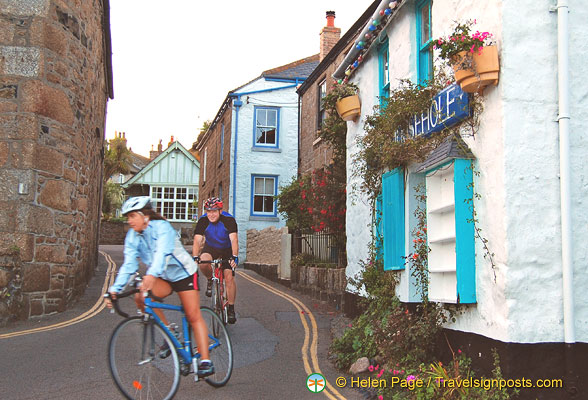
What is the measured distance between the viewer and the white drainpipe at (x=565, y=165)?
538 cm

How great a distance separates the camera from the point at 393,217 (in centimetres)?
823

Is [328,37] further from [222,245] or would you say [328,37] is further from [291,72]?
[222,245]

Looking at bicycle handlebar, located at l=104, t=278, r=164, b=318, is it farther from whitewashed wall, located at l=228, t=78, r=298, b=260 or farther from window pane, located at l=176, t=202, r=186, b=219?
window pane, located at l=176, t=202, r=186, b=219

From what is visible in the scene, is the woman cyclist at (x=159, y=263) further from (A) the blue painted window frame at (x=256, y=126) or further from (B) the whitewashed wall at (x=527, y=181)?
(A) the blue painted window frame at (x=256, y=126)

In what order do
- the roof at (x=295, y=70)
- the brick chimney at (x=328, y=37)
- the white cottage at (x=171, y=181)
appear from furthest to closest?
the white cottage at (x=171, y=181), the roof at (x=295, y=70), the brick chimney at (x=328, y=37)

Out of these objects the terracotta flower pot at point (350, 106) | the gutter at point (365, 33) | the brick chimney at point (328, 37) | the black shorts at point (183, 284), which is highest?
the brick chimney at point (328, 37)

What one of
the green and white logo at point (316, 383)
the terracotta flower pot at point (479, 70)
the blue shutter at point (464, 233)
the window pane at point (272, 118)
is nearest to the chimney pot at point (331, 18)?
the window pane at point (272, 118)

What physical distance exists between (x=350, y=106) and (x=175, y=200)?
3583 cm

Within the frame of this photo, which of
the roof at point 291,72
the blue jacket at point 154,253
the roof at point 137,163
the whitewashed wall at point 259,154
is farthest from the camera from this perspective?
the roof at point 137,163

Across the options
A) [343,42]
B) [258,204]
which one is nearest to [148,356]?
[343,42]

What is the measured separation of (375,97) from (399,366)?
4935 mm

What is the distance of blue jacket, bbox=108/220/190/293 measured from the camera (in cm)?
533

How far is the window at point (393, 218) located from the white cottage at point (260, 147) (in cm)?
1697

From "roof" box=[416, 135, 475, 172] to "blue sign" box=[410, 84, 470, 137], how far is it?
229 mm
